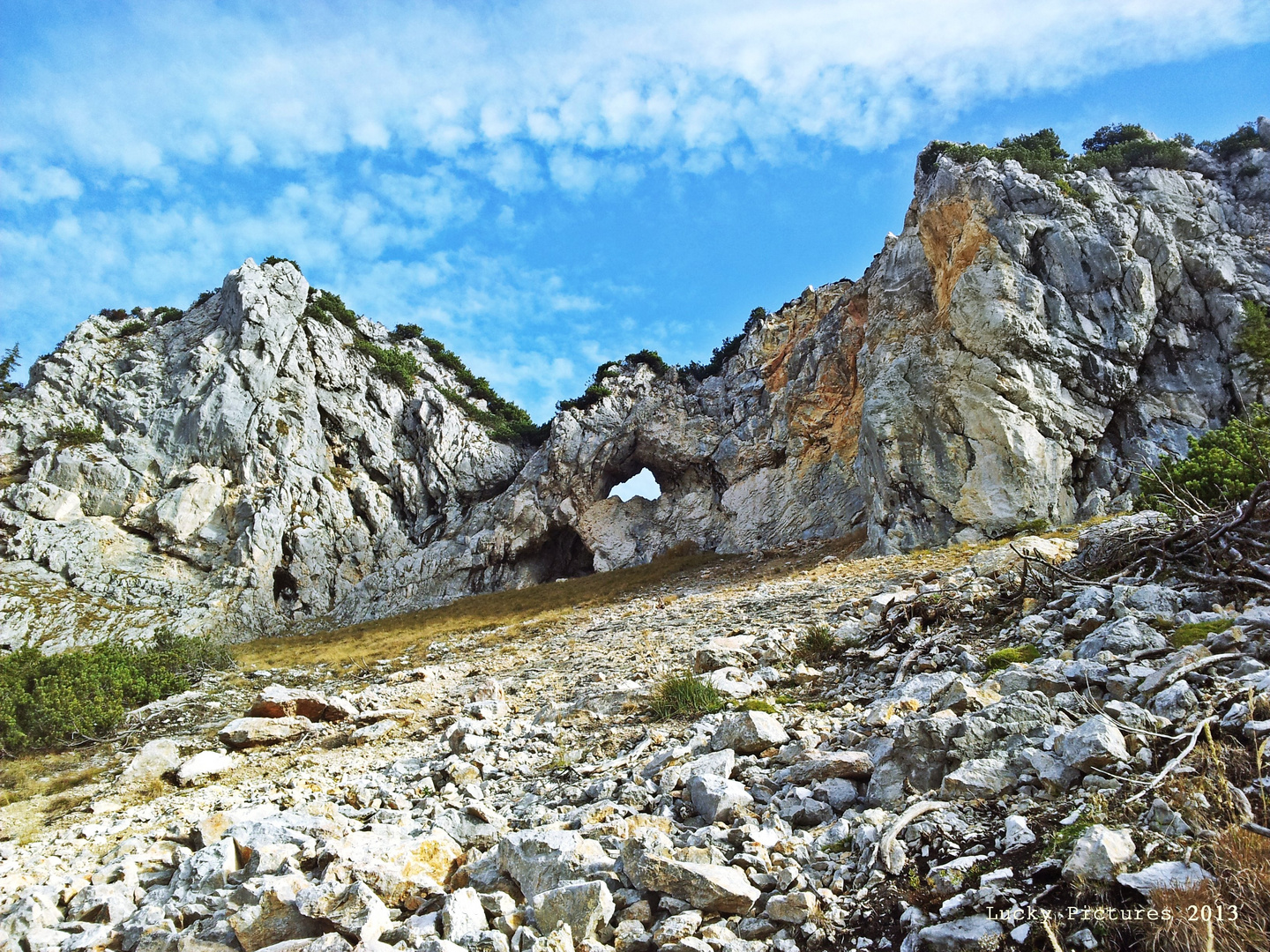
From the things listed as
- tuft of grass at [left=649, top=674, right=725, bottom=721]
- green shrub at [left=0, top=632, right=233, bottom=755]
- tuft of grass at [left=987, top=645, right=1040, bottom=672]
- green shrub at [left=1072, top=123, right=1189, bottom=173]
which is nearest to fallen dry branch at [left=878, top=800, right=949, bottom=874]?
tuft of grass at [left=987, top=645, right=1040, bottom=672]

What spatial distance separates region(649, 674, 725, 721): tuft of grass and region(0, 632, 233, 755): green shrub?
40.5 feet

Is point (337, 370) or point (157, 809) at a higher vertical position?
point (337, 370)

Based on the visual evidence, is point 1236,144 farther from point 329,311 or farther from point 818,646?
point 329,311

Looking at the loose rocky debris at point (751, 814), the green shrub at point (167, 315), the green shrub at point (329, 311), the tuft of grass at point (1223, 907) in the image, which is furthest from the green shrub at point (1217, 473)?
the green shrub at point (167, 315)

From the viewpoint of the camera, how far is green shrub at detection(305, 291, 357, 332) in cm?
4934

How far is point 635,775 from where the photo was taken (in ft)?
22.2

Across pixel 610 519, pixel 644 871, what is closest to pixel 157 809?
pixel 644 871

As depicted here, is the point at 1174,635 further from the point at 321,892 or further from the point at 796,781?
the point at 321,892

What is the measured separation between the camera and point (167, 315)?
49.0 meters

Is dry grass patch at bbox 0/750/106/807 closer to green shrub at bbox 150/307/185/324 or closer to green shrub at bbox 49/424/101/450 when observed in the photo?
green shrub at bbox 49/424/101/450

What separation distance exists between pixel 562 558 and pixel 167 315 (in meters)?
34.0

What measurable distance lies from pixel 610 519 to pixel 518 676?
2835 cm

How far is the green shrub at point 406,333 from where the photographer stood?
55.1 metres

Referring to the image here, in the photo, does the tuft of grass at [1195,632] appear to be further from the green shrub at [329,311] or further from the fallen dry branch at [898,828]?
the green shrub at [329,311]
